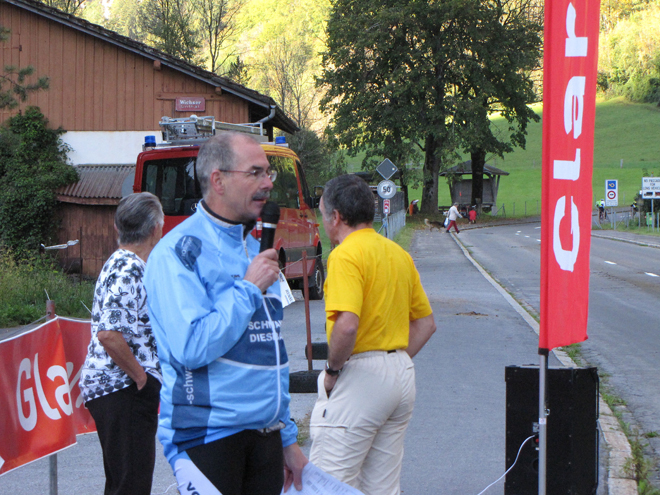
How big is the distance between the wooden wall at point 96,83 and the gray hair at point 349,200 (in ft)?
A: 54.0

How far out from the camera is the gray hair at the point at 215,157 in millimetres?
2461

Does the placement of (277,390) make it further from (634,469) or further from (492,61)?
(492,61)

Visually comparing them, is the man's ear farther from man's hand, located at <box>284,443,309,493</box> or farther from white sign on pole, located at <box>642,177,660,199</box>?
white sign on pole, located at <box>642,177,660,199</box>

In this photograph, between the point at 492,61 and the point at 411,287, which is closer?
the point at 411,287

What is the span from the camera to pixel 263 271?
7.77 ft

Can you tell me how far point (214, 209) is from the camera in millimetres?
2465

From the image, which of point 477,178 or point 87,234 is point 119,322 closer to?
point 87,234

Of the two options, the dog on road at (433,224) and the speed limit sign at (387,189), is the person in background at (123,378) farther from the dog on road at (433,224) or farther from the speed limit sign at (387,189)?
the dog on road at (433,224)

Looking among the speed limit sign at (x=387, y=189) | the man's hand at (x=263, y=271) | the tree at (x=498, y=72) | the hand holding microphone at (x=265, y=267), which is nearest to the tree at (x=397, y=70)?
the tree at (x=498, y=72)

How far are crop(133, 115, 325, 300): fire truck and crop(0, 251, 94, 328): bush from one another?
1913 mm

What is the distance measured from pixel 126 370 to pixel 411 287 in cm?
139

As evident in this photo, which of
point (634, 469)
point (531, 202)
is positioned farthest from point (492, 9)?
point (634, 469)

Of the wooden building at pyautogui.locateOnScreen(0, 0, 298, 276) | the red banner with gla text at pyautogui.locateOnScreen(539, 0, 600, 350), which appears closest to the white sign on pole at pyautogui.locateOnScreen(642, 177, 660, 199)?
the wooden building at pyautogui.locateOnScreen(0, 0, 298, 276)

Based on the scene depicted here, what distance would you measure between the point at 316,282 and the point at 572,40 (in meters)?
10.7
